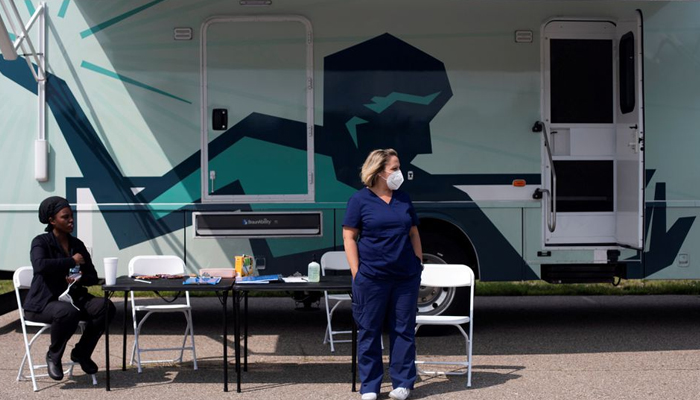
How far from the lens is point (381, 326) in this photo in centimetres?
529

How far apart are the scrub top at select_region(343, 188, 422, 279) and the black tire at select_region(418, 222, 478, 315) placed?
74.9 inches

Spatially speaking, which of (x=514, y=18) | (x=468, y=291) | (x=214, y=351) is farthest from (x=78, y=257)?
(x=514, y=18)

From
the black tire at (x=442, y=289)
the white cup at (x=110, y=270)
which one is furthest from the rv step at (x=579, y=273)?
the white cup at (x=110, y=270)

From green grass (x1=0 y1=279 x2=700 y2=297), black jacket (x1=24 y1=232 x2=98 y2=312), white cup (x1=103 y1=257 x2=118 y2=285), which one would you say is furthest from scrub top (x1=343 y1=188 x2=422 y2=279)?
green grass (x1=0 y1=279 x2=700 y2=297)

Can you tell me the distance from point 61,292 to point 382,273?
2130 millimetres

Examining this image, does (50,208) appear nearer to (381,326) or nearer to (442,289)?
(381,326)

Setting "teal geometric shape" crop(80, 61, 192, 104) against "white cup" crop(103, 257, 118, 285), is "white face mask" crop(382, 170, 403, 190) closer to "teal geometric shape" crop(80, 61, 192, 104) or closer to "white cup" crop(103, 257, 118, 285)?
"white cup" crop(103, 257, 118, 285)

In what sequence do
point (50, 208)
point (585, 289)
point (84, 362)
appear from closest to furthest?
point (84, 362) < point (50, 208) < point (585, 289)

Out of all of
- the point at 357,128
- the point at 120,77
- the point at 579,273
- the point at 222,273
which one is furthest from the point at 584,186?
the point at 120,77

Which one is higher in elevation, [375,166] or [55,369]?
[375,166]

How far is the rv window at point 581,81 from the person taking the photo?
7328 mm

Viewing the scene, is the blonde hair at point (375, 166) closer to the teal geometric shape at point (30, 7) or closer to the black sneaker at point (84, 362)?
the black sneaker at point (84, 362)

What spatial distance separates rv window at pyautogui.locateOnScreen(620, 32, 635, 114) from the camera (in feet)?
23.1

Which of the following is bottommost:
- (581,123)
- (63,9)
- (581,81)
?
(581,123)
